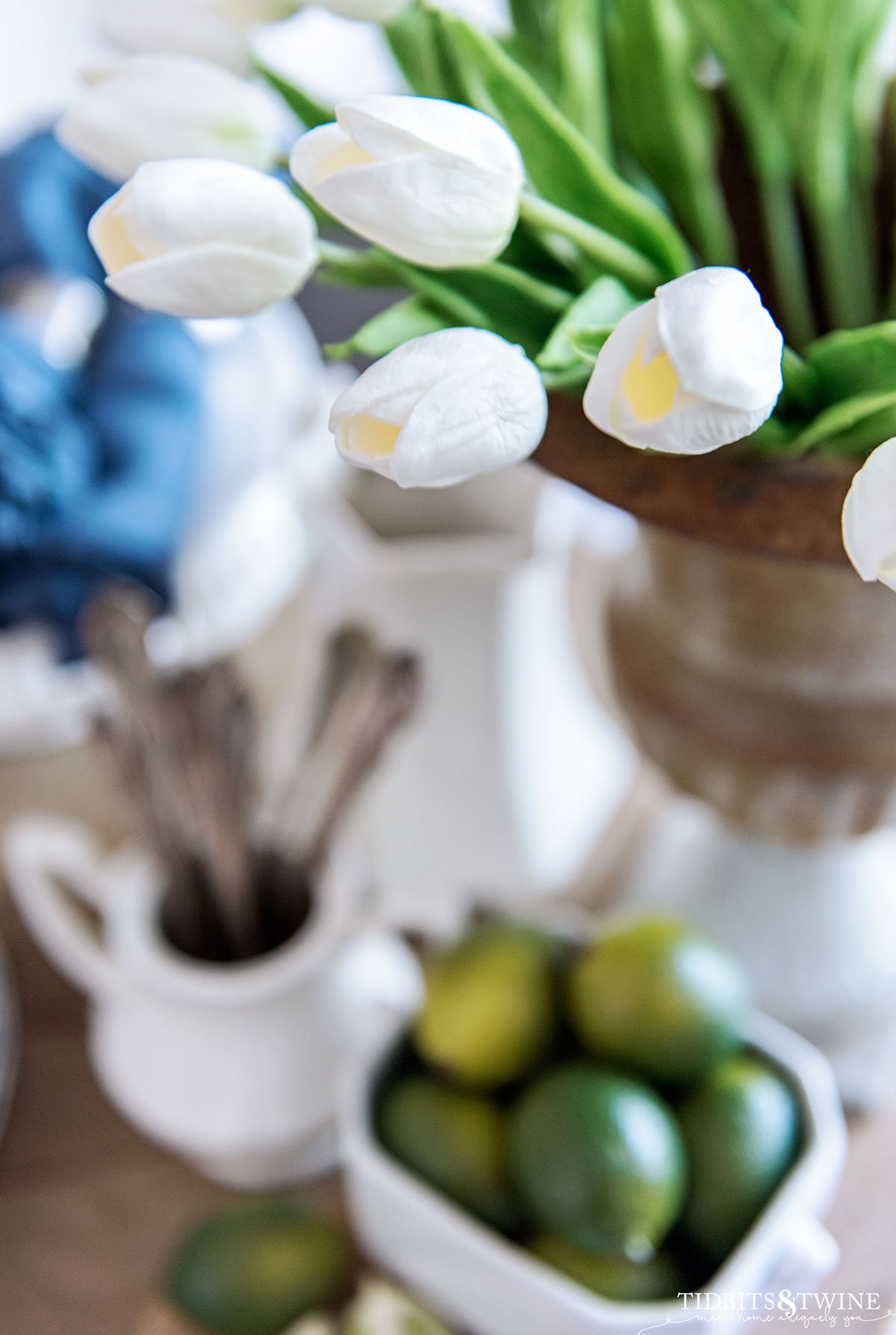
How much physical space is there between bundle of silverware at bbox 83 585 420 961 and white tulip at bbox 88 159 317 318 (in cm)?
8

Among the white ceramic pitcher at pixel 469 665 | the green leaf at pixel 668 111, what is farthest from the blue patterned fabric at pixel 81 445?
the green leaf at pixel 668 111

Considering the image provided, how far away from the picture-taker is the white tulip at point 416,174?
11 centimetres

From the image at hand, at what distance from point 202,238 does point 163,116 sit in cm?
3

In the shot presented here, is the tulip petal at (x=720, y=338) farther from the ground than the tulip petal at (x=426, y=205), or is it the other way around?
the tulip petal at (x=426, y=205)

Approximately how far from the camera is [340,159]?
4.6 inches

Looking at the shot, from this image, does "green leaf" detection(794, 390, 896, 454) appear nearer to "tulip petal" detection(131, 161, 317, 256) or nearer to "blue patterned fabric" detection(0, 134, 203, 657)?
"tulip petal" detection(131, 161, 317, 256)

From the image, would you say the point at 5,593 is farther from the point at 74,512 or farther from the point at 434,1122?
the point at 434,1122

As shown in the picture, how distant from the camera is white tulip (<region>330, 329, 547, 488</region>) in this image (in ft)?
0.36

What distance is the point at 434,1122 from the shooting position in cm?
19

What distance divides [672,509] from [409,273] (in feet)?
0.15

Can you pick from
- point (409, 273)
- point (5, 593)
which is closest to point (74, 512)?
point (5, 593)

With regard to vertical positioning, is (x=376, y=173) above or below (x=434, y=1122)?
above

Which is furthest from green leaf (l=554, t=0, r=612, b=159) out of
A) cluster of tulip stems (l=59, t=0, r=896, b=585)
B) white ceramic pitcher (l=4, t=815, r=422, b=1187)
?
white ceramic pitcher (l=4, t=815, r=422, b=1187)

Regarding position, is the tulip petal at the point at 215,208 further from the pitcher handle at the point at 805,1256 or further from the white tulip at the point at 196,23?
the pitcher handle at the point at 805,1256
